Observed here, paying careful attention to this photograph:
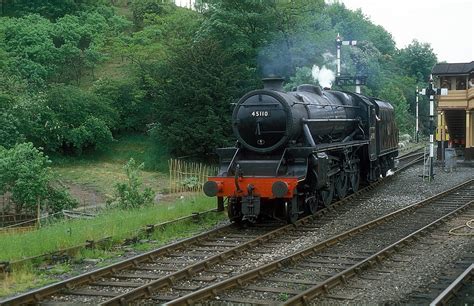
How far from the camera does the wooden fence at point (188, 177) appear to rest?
24.3 metres

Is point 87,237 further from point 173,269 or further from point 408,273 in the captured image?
point 408,273

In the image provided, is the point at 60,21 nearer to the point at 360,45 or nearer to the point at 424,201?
the point at 360,45

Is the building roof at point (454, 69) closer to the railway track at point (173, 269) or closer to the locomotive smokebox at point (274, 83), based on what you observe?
the locomotive smokebox at point (274, 83)

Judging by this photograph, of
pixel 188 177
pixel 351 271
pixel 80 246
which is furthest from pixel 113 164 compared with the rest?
pixel 351 271

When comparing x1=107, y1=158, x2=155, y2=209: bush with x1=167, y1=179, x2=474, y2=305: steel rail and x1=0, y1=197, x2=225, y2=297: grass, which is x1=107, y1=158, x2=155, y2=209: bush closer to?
x1=0, y1=197, x2=225, y2=297: grass

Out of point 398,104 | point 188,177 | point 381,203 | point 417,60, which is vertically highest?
point 417,60

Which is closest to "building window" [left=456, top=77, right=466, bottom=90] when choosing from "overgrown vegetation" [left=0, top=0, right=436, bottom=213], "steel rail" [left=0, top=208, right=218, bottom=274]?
"overgrown vegetation" [left=0, top=0, right=436, bottom=213]

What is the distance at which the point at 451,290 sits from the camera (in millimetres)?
7102

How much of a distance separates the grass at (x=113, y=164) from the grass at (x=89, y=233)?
1409cm

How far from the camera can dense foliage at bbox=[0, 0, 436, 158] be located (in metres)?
31.1

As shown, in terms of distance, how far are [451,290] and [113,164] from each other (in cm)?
2789

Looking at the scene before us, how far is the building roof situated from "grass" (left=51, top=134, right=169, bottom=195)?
16.3m

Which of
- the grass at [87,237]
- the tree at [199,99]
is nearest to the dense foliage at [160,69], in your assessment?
the tree at [199,99]

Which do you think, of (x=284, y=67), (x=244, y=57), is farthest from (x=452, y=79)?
(x=244, y=57)
